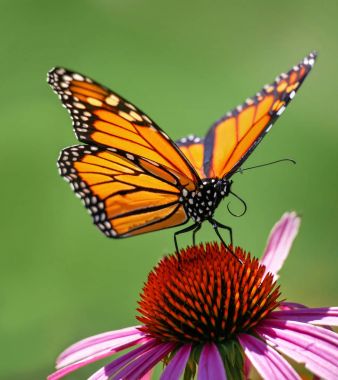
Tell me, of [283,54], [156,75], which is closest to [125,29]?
[156,75]

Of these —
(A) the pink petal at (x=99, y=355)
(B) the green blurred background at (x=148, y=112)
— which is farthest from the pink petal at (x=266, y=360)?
(B) the green blurred background at (x=148, y=112)

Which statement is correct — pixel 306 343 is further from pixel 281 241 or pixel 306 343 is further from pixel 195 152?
pixel 195 152

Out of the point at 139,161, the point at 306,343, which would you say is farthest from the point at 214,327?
the point at 139,161

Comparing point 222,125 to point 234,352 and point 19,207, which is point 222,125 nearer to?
point 234,352

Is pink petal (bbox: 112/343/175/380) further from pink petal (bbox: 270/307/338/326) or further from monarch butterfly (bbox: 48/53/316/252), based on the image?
monarch butterfly (bbox: 48/53/316/252)

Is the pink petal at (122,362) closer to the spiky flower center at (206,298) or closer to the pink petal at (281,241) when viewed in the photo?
the spiky flower center at (206,298)
